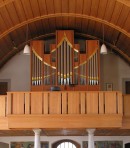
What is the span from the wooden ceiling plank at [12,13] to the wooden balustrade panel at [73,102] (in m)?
4.44

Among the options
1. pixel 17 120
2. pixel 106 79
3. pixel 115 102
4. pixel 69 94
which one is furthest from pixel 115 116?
pixel 106 79

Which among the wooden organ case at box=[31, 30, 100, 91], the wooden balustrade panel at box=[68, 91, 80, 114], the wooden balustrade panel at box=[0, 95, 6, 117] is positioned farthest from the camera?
the wooden organ case at box=[31, 30, 100, 91]

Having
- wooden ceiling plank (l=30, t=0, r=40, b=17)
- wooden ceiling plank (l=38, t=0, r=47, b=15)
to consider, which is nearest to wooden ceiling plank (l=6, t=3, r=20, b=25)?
wooden ceiling plank (l=30, t=0, r=40, b=17)

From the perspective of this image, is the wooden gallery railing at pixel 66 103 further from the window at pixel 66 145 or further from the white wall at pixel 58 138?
the window at pixel 66 145

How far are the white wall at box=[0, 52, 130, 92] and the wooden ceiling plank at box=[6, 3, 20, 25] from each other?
3.76 metres

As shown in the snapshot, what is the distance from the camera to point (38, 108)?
19.3m

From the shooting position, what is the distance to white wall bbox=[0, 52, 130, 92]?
24906 millimetres

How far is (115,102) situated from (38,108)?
3166 millimetres

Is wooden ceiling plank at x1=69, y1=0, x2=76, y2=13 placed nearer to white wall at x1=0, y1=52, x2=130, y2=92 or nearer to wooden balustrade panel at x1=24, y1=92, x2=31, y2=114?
white wall at x1=0, y1=52, x2=130, y2=92

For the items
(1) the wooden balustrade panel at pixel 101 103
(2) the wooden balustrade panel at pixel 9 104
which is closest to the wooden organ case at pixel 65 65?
(1) the wooden balustrade panel at pixel 101 103

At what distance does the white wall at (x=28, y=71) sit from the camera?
81.7ft

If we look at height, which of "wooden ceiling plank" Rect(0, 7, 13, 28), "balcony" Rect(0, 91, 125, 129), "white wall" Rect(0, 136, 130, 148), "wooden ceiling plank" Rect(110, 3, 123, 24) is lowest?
"white wall" Rect(0, 136, 130, 148)

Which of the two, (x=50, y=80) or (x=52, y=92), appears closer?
(x=52, y=92)

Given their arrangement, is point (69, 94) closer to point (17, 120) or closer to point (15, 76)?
point (17, 120)
